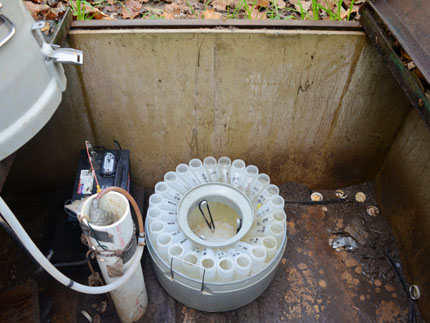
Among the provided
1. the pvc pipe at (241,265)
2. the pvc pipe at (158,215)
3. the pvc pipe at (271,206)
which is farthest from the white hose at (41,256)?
the pvc pipe at (271,206)

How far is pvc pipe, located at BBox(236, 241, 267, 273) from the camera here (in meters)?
1.86

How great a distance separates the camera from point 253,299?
2094 mm

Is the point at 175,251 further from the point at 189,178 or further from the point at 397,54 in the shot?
the point at 397,54

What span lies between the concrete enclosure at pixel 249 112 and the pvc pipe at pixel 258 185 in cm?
36

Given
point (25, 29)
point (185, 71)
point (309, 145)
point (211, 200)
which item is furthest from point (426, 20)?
point (25, 29)

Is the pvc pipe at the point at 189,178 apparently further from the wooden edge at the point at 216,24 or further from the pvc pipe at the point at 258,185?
the wooden edge at the point at 216,24

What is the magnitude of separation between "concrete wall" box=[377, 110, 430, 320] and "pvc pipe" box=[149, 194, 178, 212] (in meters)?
1.50

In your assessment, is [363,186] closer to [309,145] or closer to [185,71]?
[309,145]

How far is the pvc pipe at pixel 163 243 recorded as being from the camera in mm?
1891

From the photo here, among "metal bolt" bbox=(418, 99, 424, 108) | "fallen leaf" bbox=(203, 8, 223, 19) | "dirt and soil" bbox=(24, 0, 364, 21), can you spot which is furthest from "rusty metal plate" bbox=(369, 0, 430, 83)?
"fallen leaf" bbox=(203, 8, 223, 19)

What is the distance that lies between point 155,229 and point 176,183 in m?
0.33

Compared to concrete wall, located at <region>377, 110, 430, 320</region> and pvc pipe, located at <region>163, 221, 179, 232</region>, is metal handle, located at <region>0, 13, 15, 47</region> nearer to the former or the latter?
A: pvc pipe, located at <region>163, 221, 179, 232</region>

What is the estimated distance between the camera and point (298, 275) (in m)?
2.30

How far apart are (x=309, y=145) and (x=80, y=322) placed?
1.83 m
